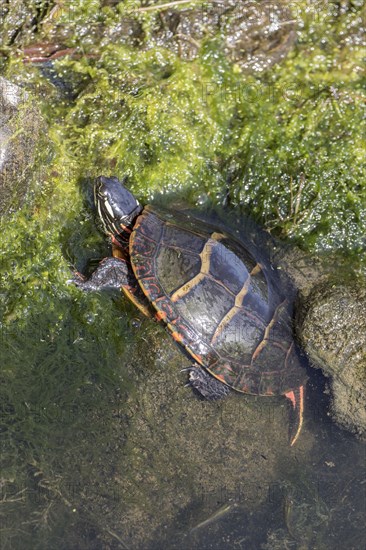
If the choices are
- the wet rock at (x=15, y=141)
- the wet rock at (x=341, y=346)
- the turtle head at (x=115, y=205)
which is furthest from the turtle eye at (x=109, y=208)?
the wet rock at (x=341, y=346)

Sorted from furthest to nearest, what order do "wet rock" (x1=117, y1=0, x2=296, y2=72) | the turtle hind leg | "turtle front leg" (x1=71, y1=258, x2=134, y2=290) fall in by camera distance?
1. "wet rock" (x1=117, y1=0, x2=296, y2=72)
2. "turtle front leg" (x1=71, y1=258, x2=134, y2=290)
3. the turtle hind leg

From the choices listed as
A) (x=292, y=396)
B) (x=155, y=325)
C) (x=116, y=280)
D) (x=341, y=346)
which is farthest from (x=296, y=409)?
(x=116, y=280)

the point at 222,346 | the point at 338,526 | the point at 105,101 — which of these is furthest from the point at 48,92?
the point at 338,526

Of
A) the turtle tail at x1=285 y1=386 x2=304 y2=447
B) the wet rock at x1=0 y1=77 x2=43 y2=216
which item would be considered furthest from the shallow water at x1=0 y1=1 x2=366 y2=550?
the wet rock at x1=0 y1=77 x2=43 y2=216

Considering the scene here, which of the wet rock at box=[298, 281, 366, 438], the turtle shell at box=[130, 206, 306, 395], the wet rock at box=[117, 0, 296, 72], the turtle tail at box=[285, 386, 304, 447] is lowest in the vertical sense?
the turtle tail at box=[285, 386, 304, 447]

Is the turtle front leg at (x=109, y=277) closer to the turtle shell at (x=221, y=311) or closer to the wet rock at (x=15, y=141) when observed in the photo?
the turtle shell at (x=221, y=311)

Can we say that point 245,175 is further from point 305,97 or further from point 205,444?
point 205,444

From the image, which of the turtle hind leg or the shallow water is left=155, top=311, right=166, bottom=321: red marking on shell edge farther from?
the turtle hind leg
